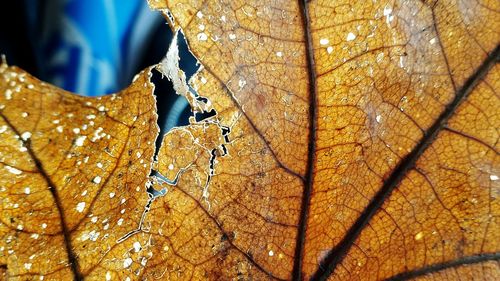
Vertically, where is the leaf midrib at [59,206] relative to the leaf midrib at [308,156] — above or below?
below

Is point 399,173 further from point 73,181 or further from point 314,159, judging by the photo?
point 73,181

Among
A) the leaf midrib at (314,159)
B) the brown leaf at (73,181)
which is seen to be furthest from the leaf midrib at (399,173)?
the brown leaf at (73,181)

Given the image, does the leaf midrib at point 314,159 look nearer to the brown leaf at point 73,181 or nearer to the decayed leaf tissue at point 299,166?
the decayed leaf tissue at point 299,166

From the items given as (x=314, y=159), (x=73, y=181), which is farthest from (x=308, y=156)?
(x=73, y=181)

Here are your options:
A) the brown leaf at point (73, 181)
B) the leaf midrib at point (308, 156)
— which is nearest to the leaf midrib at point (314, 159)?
the leaf midrib at point (308, 156)

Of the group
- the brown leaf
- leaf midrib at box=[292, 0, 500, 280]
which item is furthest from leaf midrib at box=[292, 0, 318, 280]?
the brown leaf

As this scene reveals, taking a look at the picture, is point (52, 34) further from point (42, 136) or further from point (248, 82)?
point (248, 82)

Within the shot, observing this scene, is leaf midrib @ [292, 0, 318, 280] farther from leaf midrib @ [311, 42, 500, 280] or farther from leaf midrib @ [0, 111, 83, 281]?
leaf midrib @ [0, 111, 83, 281]

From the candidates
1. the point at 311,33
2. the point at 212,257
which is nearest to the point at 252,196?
the point at 212,257
